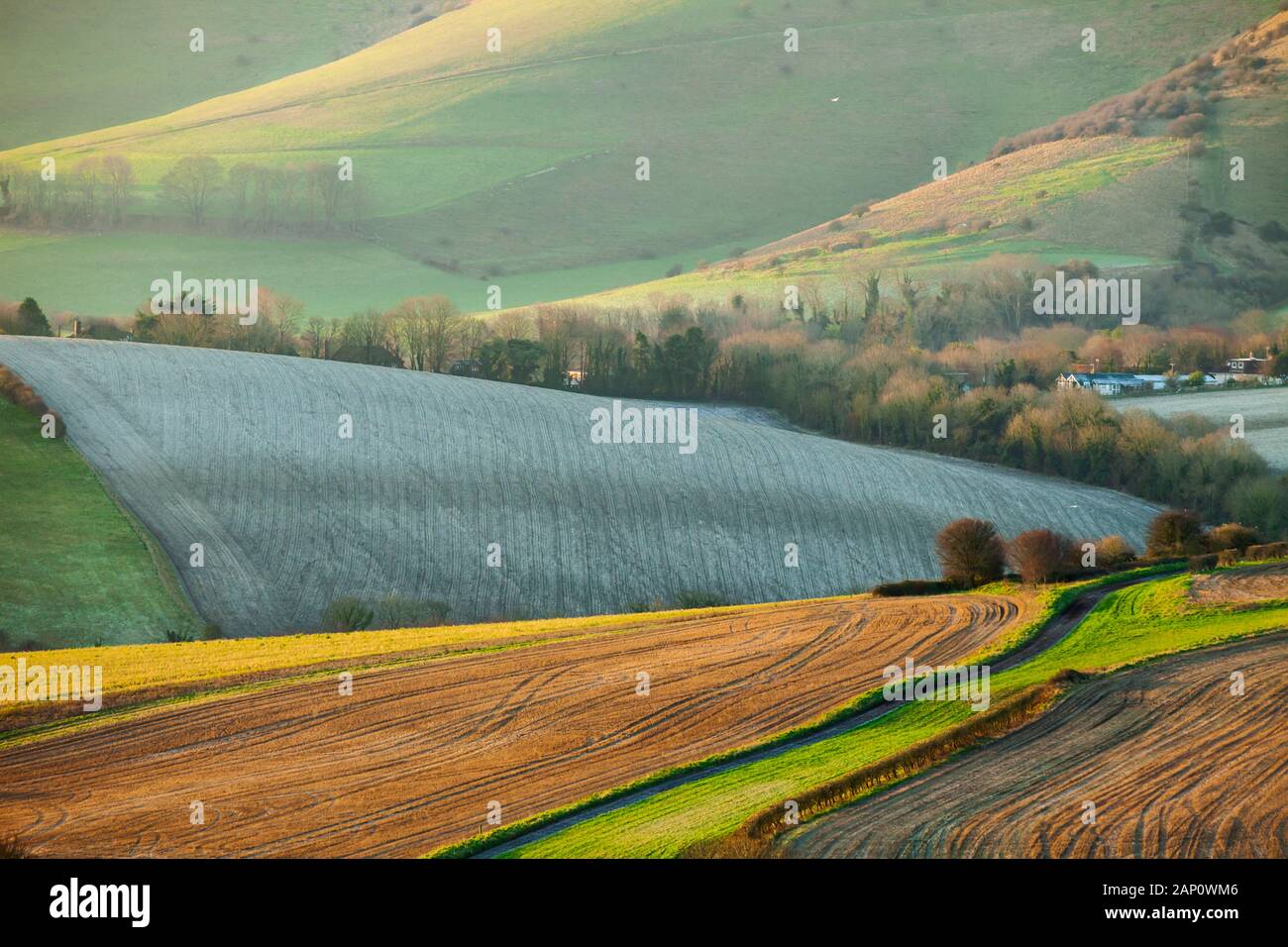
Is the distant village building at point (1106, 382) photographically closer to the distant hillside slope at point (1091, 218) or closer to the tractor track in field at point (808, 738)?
the distant hillside slope at point (1091, 218)

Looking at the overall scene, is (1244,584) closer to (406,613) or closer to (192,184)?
(406,613)

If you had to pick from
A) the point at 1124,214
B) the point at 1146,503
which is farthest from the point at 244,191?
the point at 1146,503

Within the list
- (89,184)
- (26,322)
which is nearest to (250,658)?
(26,322)

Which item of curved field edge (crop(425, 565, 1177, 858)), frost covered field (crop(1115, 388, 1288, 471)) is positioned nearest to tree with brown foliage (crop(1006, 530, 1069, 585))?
curved field edge (crop(425, 565, 1177, 858))

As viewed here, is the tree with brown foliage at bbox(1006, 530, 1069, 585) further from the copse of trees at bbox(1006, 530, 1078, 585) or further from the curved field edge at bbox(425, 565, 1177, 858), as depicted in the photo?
the curved field edge at bbox(425, 565, 1177, 858)

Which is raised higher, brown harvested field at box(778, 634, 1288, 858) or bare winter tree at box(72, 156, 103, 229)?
bare winter tree at box(72, 156, 103, 229)
